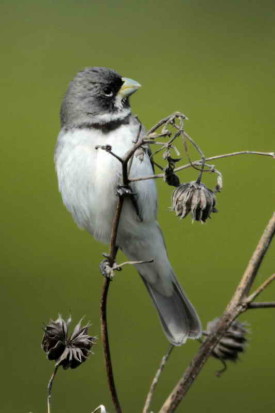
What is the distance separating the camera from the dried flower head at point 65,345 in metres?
1.65

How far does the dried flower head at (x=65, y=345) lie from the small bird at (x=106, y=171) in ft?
3.13

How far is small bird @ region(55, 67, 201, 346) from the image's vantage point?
2.63m

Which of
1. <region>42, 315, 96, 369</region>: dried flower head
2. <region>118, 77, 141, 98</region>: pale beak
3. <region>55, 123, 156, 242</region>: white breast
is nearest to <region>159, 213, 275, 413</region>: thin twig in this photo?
<region>42, 315, 96, 369</region>: dried flower head

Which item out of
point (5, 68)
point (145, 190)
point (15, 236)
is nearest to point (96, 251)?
point (15, 236)

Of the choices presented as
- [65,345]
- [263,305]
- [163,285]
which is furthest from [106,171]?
[263,305]

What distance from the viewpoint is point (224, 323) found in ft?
5.18

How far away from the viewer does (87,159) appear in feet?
8.69

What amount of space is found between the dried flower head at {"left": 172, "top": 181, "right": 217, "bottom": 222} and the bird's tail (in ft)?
3.34

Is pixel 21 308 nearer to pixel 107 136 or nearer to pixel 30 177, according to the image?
pixel 30 177

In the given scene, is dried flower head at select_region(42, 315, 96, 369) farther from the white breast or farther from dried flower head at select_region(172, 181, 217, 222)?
the white breast

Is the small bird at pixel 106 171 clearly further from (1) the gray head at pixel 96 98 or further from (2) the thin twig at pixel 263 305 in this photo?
(2) the thin twig at pixel 263 305

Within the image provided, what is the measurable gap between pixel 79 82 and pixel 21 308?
0.85 m

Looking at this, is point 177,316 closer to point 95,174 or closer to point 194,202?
point 95,174

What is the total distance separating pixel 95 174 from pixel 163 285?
25.3 inches
